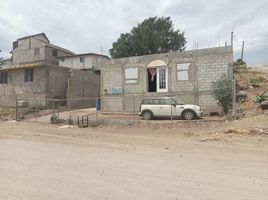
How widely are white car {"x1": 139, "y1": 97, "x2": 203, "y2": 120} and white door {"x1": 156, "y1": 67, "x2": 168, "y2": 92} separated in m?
3.92

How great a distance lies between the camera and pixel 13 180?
26.4 ft

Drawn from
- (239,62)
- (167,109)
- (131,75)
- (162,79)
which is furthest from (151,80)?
(239,62)

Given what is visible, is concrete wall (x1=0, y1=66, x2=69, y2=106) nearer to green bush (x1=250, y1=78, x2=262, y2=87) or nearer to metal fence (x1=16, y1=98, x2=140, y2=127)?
metal fence (x1=16, y1=98, x2=140, y2=127)

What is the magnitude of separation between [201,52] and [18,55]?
4023 cm

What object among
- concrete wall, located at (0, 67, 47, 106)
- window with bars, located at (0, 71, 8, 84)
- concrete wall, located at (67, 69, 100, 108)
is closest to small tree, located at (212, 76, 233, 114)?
concrete wall, located at (67, 69, 100, 108)

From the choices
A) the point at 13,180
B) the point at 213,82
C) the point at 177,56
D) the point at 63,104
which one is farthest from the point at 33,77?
the point at 13,180

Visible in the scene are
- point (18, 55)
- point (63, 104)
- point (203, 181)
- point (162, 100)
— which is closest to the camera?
point (203, 181)

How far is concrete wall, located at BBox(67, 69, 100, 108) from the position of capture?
3578cm

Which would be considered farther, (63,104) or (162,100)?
(63,104)

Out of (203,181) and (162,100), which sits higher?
(162,100)

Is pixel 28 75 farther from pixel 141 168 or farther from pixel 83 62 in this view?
pixel 141 168

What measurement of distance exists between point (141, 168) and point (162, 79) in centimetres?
1861

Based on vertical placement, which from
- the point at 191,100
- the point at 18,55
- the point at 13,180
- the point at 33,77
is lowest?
the point at 13,180

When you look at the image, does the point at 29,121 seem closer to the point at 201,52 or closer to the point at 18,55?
the point at 201,52
